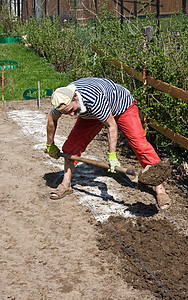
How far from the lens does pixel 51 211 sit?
16.6ft

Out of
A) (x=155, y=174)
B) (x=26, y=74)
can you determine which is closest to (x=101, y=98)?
(x=155, y=174)

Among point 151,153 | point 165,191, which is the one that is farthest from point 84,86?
point 165,191

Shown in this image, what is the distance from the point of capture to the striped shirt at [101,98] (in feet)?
14.5

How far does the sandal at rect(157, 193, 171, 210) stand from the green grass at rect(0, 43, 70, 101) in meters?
7.05

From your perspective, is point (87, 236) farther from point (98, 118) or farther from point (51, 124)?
point (51, 124)

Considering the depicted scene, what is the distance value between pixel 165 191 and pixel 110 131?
1.54m

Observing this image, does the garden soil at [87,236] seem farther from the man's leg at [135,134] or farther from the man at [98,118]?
the man's leg at [135,134]

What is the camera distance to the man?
14.5ft

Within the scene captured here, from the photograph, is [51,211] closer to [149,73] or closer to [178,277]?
[178,277]

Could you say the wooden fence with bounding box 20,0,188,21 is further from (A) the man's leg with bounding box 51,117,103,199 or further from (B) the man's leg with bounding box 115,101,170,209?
(B) the man's leg with bounding box 115,101,170,209

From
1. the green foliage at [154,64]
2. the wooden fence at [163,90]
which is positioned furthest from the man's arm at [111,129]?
the green foliage at [154,64]

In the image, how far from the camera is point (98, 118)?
14.7 feet

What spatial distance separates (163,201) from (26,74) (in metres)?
9.58

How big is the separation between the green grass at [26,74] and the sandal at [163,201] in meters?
7.05
